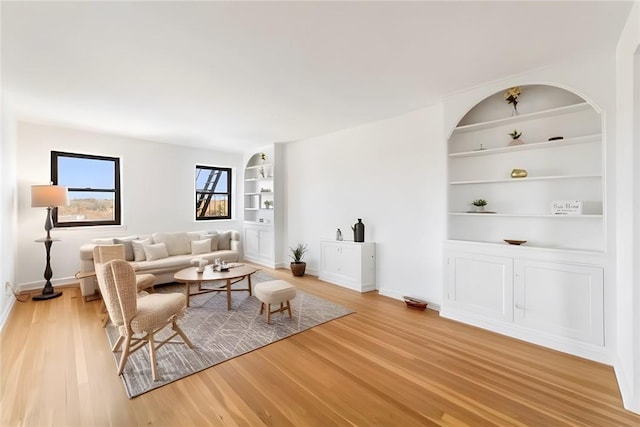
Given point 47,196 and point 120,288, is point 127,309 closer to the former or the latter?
point 120,288

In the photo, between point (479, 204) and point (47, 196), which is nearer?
point (479, 204)

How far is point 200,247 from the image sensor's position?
538 cm

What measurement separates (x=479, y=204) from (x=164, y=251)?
5043mm

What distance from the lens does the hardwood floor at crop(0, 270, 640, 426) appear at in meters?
1.81

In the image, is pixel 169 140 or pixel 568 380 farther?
pixel 169 140

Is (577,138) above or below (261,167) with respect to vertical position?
below

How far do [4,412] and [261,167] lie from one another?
541 cm

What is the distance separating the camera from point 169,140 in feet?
18.6

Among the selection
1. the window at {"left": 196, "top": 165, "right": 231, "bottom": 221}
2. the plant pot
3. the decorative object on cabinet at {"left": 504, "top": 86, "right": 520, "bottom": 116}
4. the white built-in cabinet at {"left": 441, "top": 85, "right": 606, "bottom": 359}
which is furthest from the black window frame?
the decorative object on cabinet at {"left": 504, "top": 86, "right": 520, "bottom": 116}

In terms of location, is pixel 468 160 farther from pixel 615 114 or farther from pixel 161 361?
pixel 161 361

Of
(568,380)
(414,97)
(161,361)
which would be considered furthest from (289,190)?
(568,380)

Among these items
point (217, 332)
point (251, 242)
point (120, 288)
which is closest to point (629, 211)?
point (217, 332)

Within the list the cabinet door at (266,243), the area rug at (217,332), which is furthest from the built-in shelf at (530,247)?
the cabinet door at (266,243)

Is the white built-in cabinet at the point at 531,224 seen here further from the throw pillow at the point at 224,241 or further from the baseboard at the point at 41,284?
the baseboard at the point at 41,284
